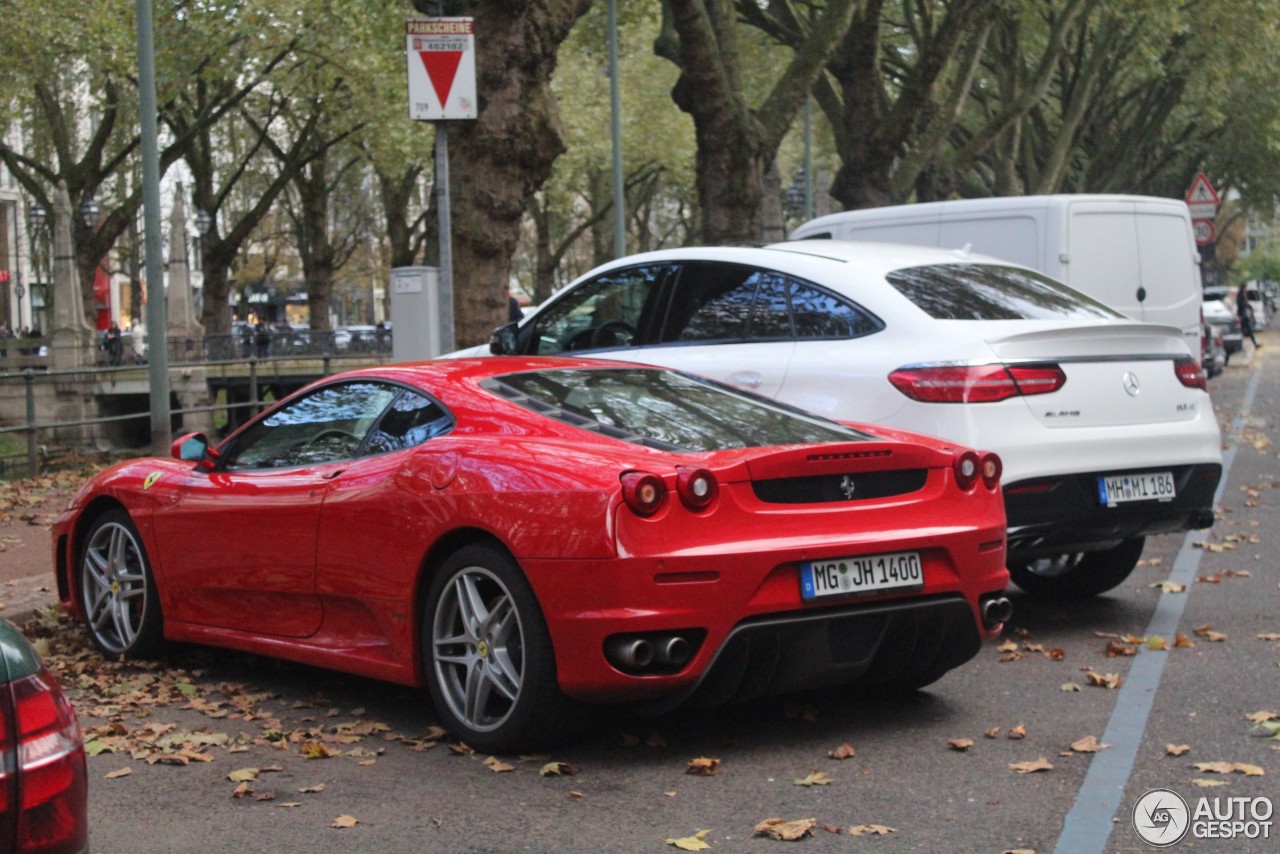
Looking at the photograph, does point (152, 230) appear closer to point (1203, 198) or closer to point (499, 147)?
point (499, 147)

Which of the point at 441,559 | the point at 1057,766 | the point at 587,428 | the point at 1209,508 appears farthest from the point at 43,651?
the point at 1209,508

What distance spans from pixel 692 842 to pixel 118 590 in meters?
3.76

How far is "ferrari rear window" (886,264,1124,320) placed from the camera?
308 inches

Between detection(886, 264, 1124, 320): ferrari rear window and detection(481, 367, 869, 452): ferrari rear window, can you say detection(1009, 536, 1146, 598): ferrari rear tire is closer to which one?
detection(886, 264, 1124, 320): ferrari rear window

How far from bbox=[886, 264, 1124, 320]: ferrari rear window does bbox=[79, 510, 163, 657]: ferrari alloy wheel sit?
3.48 meters

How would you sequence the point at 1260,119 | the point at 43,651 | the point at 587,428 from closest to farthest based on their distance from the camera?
the point at 587,428 → the point at 43,651 → the point at 1260,119

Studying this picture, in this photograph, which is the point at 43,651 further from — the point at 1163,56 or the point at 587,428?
the point at 1163,56

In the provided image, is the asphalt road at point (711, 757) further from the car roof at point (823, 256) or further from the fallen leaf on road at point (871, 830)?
the car roof at point (823, 256)

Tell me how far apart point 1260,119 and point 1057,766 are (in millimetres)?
49847

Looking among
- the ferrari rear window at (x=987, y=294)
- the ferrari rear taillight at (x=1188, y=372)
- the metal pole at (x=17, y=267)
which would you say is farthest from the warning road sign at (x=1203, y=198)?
the metal pole at (x=17, y=267)

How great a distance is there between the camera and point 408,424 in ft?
20.5

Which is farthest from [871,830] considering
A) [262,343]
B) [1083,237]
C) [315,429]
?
[262,343]

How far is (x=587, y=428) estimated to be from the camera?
575cm

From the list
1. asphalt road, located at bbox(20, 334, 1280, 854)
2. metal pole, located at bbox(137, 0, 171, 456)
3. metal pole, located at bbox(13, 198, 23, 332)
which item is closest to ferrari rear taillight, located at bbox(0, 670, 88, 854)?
asphalt road, located at bbox(20, 334, 1280, 854)
